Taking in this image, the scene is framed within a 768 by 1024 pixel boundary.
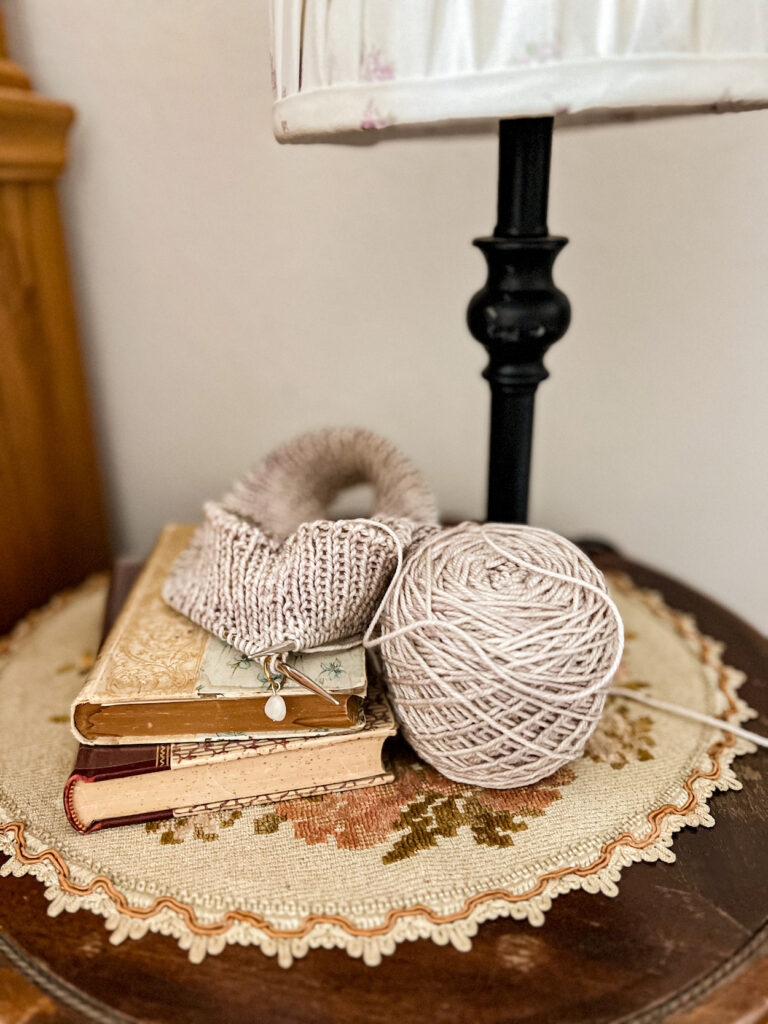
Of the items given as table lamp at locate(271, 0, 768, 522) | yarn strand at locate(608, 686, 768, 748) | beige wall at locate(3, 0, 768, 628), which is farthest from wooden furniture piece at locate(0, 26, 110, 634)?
yarn strand at locate(608, 686, 768, 748)

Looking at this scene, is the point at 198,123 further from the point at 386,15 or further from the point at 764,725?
the point at 764,725

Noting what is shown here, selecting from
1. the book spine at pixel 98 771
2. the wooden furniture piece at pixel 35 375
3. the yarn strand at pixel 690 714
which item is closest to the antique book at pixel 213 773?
the book spine at pixel 98 771

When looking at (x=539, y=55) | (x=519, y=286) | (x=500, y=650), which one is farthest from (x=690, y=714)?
(x=539, y=55)

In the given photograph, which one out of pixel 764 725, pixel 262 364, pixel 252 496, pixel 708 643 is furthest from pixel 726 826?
pixel 262 364

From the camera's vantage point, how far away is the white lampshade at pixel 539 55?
0.37 m

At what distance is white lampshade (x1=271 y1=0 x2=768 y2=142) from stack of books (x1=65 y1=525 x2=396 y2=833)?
33 cm

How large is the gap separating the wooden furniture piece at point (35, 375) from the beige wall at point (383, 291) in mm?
64

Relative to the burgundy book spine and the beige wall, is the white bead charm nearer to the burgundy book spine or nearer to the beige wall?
the burgundy book spine

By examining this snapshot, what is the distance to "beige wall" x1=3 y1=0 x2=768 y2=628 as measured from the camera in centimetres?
77

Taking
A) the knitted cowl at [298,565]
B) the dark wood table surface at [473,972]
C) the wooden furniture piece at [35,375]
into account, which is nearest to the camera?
the dark wood table surface at [473,972]

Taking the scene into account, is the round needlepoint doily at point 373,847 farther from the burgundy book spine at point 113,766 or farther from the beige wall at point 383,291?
the beige wall at point 383,291

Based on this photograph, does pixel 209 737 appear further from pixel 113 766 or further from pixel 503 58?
pixel 503 58

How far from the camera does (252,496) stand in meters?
0.64

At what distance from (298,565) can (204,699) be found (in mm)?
100
